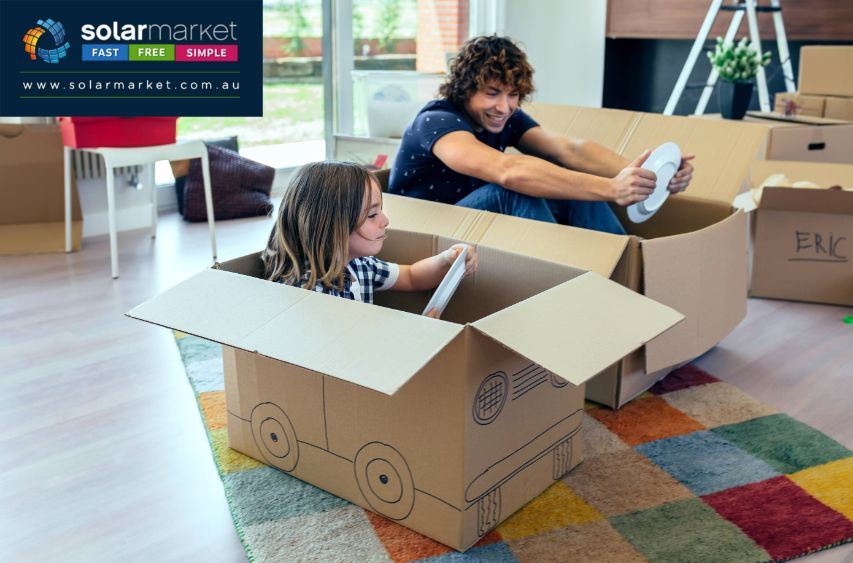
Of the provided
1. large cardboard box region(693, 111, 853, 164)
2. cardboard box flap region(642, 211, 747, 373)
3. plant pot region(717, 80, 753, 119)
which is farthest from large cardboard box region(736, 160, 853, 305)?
plant pot region(717, 80, 753, 119)

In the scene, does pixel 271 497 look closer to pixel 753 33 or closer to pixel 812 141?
pixel 812 141

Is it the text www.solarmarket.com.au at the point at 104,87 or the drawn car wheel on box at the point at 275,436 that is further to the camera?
the text www.solarmarket.com.au at the point at 104,87

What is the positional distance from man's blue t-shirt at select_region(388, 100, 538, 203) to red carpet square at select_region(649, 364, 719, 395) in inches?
25.0

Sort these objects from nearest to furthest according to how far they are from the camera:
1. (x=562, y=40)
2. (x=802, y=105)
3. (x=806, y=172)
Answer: (x=806, y=172)
(x=802, y=105)
(x=562, y=40)

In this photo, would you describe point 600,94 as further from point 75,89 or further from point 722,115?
point 75,89

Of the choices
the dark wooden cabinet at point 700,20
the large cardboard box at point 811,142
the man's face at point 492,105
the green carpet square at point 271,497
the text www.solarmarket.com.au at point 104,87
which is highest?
the dark wooden cabinet at point 700,20

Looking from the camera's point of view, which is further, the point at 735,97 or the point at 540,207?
the point at 735,97

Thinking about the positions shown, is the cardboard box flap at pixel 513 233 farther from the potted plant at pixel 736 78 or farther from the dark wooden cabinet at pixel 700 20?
the dark wooden cabinet at pixel 700 20

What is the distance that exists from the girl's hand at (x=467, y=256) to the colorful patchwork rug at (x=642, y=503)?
16.2 inches

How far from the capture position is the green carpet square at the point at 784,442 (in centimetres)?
163

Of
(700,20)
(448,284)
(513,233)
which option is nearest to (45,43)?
(513,233)

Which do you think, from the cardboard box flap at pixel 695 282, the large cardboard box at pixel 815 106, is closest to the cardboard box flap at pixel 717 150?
the cardboard box flap at pixel 695 282

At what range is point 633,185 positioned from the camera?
5.84ft

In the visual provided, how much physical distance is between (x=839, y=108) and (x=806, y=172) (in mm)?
791
